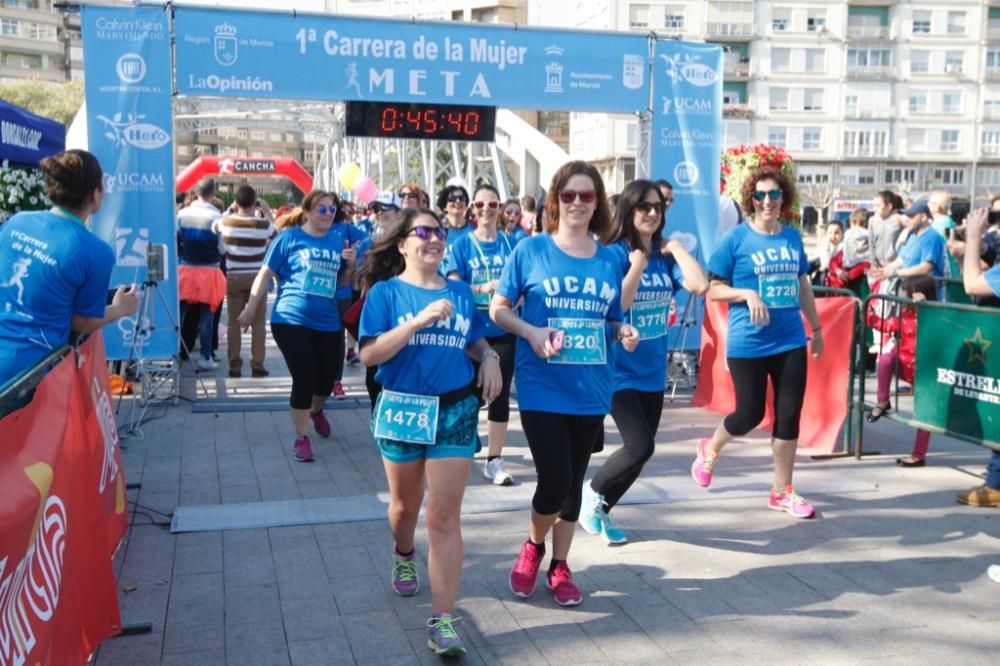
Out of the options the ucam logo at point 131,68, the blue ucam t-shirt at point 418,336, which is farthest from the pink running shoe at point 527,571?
the ucam logo at point 131,68

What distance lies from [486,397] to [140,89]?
6576 millimetres

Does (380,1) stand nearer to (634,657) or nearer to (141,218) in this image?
(141,218)

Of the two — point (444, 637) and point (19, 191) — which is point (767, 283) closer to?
point (444, 637)

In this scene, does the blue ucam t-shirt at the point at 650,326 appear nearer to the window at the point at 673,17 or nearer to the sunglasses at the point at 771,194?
the sunglasses at the point at 771,194

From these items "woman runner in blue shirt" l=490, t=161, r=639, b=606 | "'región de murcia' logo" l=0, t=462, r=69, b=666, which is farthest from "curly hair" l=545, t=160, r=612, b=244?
"'región de murcia' logo" l=0, t=462, r=69, b=666

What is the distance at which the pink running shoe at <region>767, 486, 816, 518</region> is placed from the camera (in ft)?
19.4

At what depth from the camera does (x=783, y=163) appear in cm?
1277

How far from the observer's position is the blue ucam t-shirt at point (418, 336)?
160 inches

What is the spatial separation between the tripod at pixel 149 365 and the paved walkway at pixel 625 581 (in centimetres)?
208

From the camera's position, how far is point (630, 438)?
5.07m

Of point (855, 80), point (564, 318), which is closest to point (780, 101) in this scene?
point (855, 80)

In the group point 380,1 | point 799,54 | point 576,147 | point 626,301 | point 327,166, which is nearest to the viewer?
point 626,301

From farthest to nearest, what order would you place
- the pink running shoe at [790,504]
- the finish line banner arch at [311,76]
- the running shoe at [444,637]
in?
the finish line banner arch at [311,76], the pink running shoe at [790,504], the running shoe at [444,637]

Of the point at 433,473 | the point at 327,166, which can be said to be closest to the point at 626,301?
the point at 433,473
